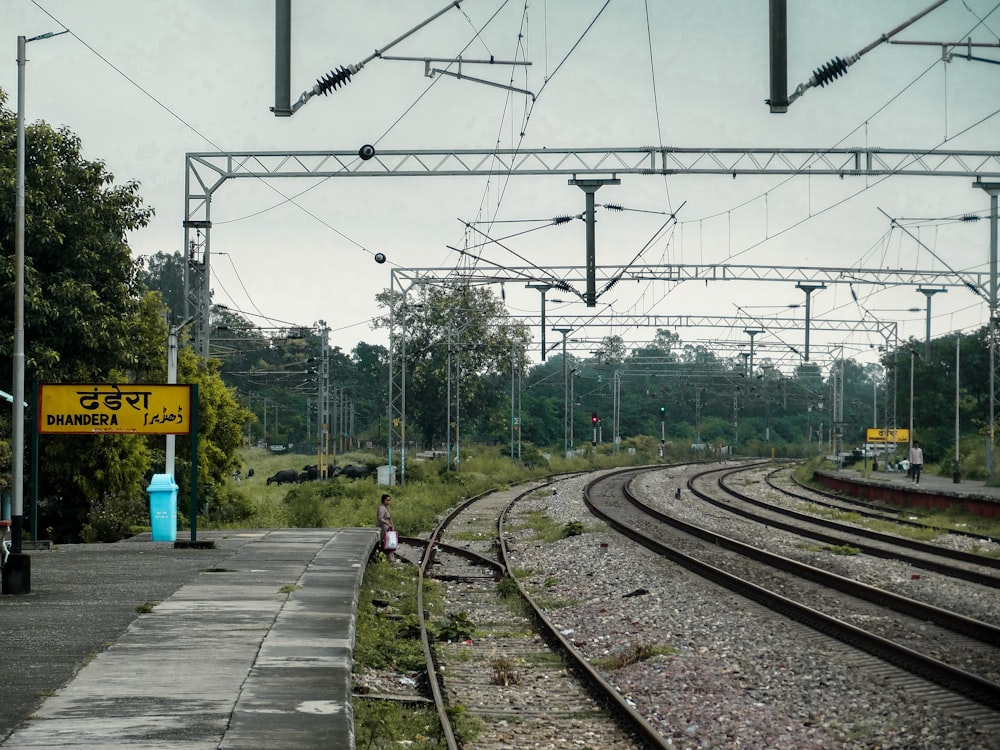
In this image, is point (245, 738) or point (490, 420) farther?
point (490, 420)

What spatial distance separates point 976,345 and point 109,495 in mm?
60234

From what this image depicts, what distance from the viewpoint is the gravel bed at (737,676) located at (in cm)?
970

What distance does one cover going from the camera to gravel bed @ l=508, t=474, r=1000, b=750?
9.70m

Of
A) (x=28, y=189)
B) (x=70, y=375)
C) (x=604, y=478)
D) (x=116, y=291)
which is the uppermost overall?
(x=28, y=189)

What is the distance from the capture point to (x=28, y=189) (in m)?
25.6

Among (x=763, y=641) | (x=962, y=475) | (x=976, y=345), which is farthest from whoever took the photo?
(x=976, y=345)

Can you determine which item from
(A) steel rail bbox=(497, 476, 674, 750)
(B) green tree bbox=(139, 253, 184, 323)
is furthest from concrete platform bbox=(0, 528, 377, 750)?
(B) green tree bbox=(139, 253, 184, 323)

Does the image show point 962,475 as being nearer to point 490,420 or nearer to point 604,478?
point 604,478

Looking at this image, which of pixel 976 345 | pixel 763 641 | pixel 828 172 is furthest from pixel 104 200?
pixel 976 345

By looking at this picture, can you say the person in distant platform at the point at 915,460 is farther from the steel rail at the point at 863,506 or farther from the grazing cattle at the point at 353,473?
the grazing cattle at the point at 353,473

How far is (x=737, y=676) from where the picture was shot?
39.4 ft

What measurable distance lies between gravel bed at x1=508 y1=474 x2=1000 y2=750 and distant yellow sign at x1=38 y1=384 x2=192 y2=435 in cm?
745

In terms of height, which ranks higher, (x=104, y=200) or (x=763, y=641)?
(x=104, y=200)

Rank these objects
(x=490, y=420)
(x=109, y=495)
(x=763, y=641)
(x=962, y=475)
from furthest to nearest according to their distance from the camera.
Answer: (x=490, y=420) → (x=962, y=475) → (x=109, y=495) → (x=763, y=641)
